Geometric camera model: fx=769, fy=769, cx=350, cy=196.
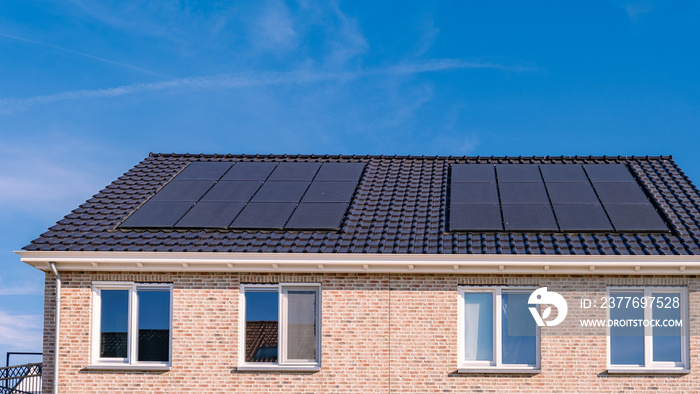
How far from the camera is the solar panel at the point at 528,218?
1620 centimetres

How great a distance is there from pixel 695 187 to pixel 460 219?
20.9 feet

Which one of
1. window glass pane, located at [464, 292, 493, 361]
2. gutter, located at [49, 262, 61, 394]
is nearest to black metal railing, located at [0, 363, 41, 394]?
gutter, located at [49, 262, 61, 394]

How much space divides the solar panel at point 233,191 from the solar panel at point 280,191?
0.66ft

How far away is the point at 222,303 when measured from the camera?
15508mm

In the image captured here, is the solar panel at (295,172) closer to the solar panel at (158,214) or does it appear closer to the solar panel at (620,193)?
the solar panel at (158,214)

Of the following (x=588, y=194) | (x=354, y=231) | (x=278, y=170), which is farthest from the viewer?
(x=278, y=170)

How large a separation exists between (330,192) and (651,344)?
7739 millimetres

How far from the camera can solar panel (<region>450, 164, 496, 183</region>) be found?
19.2 metres

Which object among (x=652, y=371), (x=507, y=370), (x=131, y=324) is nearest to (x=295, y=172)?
(x=131, y=324)

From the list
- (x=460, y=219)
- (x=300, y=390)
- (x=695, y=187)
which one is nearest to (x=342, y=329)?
(x=300, y=390)

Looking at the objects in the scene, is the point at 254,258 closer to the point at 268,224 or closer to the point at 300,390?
the point at 268,224

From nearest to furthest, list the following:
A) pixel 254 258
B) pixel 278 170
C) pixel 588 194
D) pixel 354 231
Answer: pixel 254 258, pixel 354 231, pixel 588 194, pixel 278 170

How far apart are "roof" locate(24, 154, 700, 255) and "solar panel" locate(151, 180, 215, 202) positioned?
1.12 feet

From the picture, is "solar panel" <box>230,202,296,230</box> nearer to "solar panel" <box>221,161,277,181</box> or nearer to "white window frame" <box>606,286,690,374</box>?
"solar panel" <box>221,161,277,181</box>
